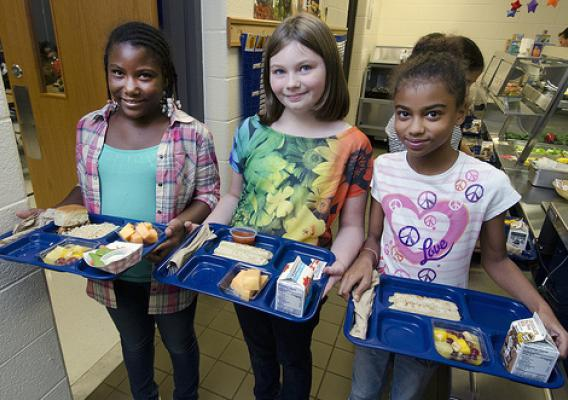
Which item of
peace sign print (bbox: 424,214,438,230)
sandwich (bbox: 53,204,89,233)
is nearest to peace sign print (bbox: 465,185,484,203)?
peace sign print (bbox: 424,214,438,230)

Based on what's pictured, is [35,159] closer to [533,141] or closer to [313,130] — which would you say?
[313,130]

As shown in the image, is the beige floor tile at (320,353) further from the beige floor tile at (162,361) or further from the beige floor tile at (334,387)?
the beige floor tile at (162,361)

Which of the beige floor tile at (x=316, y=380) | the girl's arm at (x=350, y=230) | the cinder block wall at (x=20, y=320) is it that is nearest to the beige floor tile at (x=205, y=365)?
the beige floor tile at (x=316, y=380)

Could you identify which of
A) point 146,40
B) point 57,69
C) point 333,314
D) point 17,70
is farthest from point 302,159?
point 17,70

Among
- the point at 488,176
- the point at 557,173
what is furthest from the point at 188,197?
the point at 557,173

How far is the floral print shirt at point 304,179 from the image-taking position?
1.13 metres

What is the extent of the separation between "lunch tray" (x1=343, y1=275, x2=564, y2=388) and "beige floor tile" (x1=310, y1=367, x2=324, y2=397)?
0.97m

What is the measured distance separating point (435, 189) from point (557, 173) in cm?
140

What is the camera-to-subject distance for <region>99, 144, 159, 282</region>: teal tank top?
3.94 ft

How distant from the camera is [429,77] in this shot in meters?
0.97

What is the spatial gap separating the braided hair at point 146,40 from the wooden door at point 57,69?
29.6 inches

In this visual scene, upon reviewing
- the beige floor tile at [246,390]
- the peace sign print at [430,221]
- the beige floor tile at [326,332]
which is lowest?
the beige floor tile at [326,332]

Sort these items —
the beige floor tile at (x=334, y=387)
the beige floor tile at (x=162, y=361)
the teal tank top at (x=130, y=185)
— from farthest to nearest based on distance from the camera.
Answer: the beige floor tile at (x=162, y=361), the beige floor tile at (x=334, y=387), the teal tank top at (x=130, y=185)

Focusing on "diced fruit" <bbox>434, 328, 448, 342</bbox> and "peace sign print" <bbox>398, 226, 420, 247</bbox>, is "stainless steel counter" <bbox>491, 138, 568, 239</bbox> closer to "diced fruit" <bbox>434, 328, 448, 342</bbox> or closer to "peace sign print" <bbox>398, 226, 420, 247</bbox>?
"peace sign print" <bbox>398, 226, 420, 247</bbox>
